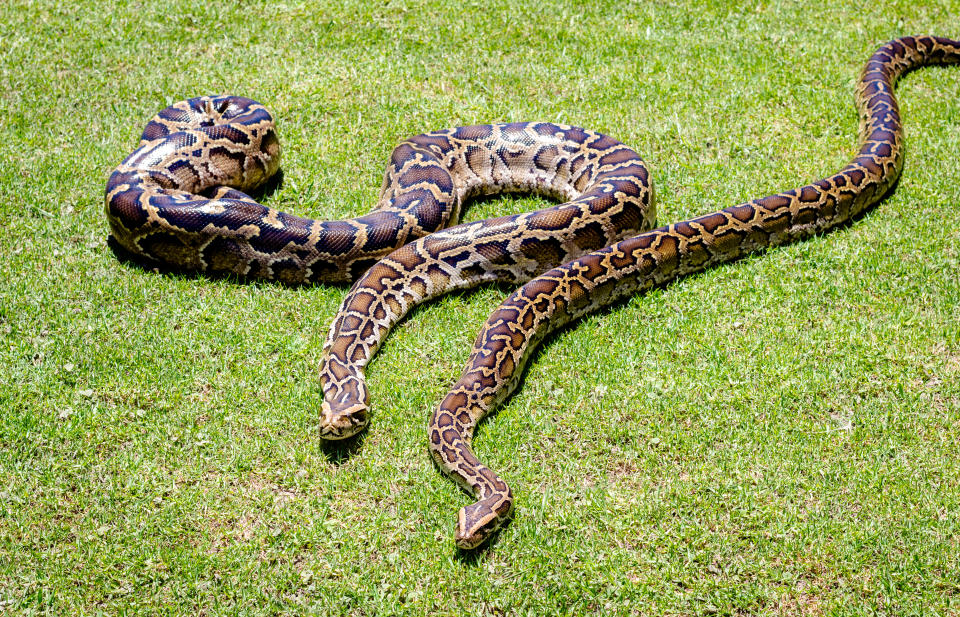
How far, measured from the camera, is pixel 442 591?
613 centimetres

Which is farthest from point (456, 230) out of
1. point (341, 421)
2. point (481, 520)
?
point (481, 520)

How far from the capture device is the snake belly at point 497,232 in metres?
7.95

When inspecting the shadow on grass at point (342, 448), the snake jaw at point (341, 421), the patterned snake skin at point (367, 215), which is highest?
the patterned snake skin at point (367, 215)

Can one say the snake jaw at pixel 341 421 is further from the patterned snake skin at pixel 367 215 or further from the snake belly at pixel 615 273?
the patterned snake skin at pixel 367 215

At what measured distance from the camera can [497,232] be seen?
29.6 feet

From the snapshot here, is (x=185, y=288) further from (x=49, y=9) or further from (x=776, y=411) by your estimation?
(x=49, y=9)

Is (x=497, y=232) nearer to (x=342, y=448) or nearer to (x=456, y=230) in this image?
(x=456, y=230)

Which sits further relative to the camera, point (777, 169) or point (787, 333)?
point (777, 169)

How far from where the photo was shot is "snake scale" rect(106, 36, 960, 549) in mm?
7914

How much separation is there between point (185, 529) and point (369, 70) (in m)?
8.56

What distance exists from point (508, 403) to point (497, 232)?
215 centimetres

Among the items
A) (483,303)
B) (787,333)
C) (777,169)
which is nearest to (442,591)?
(483,303)

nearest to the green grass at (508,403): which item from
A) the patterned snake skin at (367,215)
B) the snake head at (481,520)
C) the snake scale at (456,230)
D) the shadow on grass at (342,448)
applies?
the shadow on grass at (342,448)

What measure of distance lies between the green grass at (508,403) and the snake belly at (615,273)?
206mm
